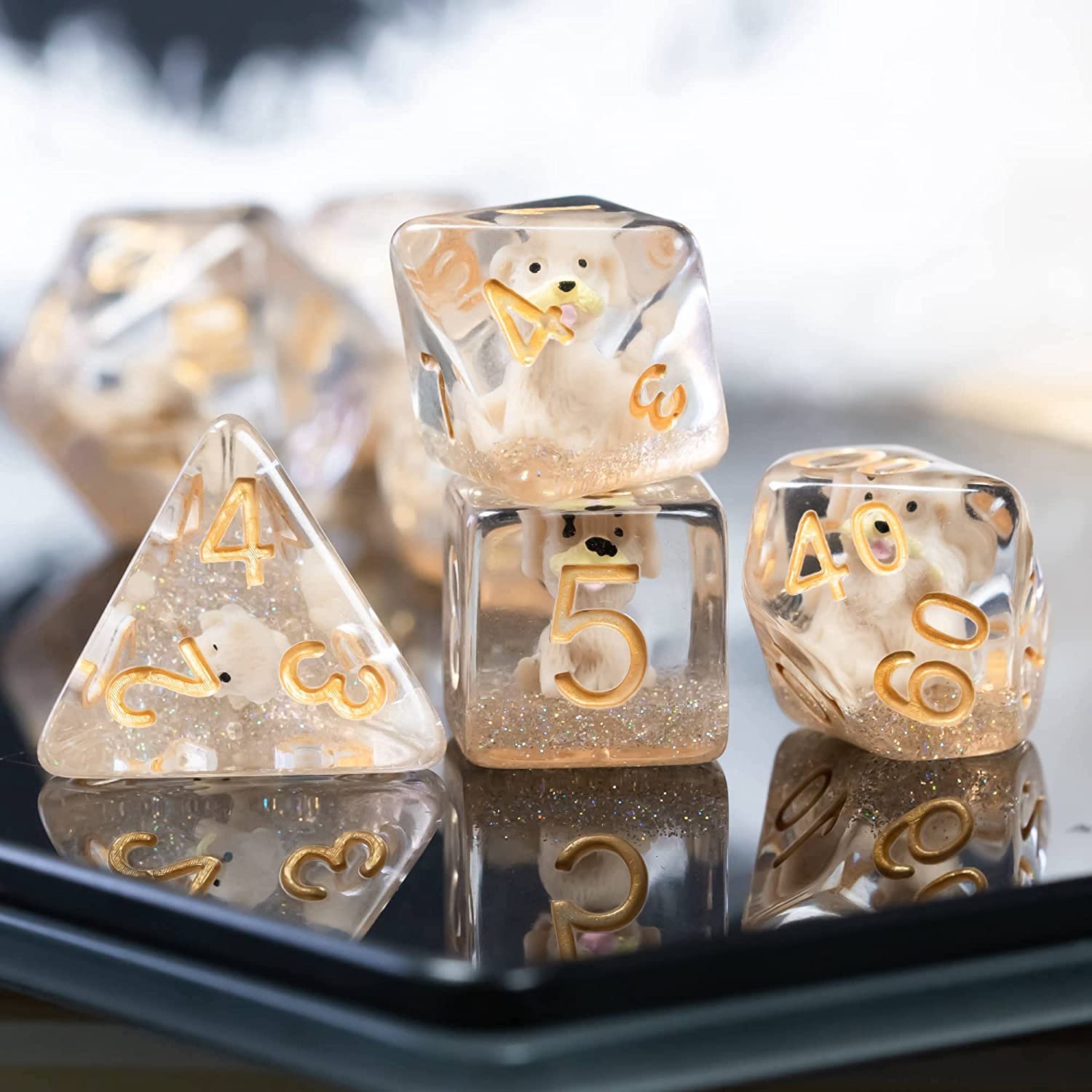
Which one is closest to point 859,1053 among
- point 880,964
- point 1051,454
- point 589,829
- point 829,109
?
point 880,964

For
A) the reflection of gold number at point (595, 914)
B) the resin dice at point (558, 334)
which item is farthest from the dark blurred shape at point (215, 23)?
the reflection of gold number at point (595, 914)

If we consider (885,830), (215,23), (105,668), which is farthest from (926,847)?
(215,23)

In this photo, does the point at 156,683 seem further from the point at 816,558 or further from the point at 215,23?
the point at 215,23

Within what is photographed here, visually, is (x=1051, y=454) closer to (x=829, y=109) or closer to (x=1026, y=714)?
(x=829, y=109)

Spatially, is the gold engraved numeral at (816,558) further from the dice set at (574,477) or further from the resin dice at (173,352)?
the resin dice at (173,352)

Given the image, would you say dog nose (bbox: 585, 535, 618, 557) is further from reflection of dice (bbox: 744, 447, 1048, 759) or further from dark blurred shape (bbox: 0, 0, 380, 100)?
dark blurred shape (bbox: 0, 0, 380, 100)
